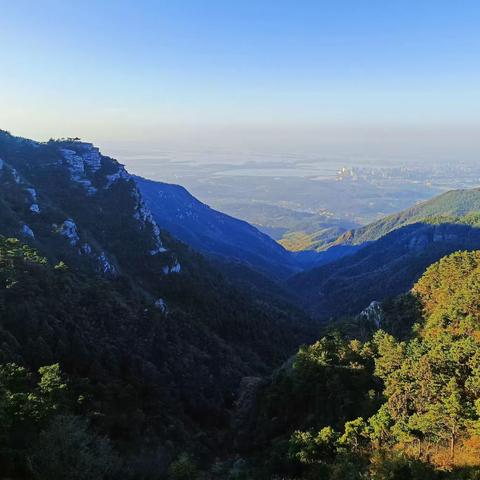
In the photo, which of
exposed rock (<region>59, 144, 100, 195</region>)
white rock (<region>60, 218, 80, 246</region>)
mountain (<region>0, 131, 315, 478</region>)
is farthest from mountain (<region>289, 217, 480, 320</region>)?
white rock (<region>60, 218, 80, 246</region>)

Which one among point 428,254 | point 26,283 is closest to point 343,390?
point 26,283

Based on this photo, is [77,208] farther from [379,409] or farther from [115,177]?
[379,409]

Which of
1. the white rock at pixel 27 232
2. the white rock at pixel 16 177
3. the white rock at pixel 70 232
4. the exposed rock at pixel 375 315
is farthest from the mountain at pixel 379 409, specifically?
the white rock at pixel 16 177

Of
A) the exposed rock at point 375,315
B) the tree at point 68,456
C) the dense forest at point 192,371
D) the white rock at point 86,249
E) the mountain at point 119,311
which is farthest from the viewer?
the white rock at point 86,249

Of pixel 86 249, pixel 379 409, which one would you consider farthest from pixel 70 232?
pixel 379 409

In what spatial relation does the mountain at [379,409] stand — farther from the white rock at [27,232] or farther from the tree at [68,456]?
the white rock at [27,232]

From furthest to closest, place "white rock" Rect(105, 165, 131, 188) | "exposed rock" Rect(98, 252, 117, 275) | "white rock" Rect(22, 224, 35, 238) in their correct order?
"white rock" Rect(105, 165, 131, 188)
"exposed rock" Rect(98, 252, 117, 275)
"white rock" Rect(22, 224, 35, 238)

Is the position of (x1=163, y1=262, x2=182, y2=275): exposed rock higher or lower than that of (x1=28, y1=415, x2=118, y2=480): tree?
lower

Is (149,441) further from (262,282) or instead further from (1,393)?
(262,282)

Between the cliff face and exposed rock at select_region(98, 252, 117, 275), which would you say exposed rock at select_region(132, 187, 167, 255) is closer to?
the cliff face
